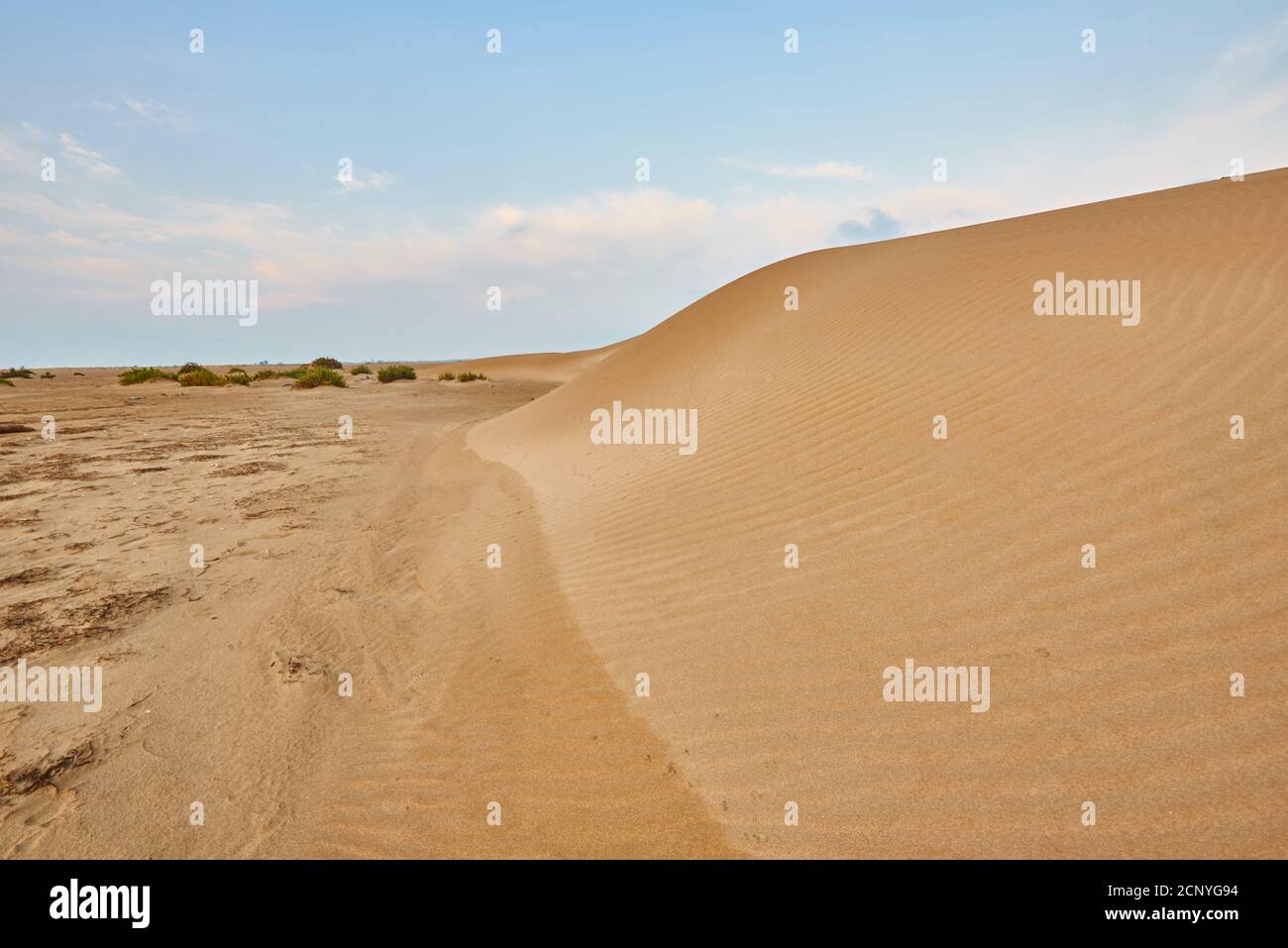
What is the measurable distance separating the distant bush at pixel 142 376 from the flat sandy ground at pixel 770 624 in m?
21.2

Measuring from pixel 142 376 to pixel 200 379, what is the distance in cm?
402

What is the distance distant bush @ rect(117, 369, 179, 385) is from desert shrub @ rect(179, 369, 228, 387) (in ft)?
6.99

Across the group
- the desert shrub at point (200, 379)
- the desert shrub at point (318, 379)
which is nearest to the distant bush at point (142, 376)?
the desert shrub at point (200, 379)

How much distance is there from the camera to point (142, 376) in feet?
82.5

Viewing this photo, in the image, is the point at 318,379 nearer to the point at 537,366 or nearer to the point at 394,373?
the point at 394,373

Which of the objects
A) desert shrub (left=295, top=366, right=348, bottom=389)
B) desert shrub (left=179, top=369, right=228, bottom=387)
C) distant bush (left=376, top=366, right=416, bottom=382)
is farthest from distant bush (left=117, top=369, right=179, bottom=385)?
distant bush (left=376, top=366, right=416, bottom=382)

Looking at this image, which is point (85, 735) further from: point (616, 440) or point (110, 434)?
point (110, 434)

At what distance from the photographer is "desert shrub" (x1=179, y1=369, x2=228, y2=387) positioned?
22938 mm

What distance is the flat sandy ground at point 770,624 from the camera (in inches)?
95.3

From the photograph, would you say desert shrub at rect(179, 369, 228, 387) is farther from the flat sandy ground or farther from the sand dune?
the sand dune

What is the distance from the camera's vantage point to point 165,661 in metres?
3.80

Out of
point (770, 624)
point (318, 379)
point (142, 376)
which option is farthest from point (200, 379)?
point (770, 624)
